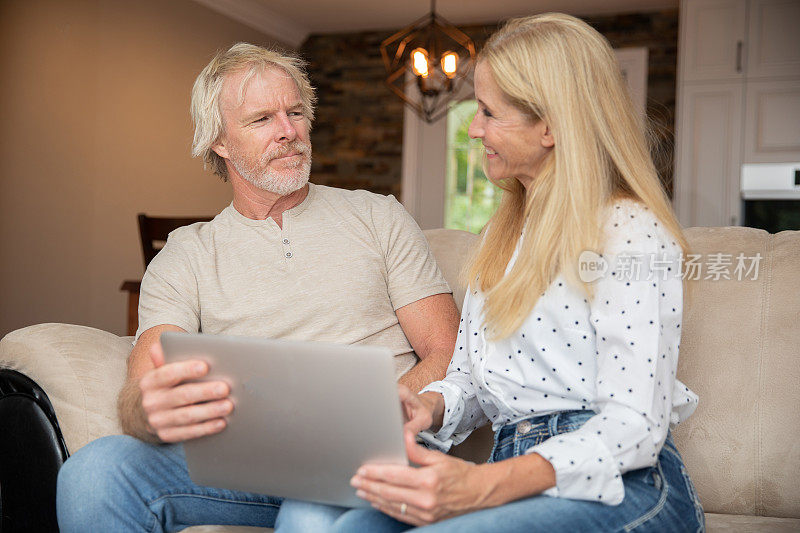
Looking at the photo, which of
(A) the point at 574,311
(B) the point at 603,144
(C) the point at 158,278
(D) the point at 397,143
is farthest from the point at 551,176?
(D) the point at 397,143

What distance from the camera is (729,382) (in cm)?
154

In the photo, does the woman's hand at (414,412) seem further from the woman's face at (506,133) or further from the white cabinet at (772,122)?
the white cabinet at (772,122)

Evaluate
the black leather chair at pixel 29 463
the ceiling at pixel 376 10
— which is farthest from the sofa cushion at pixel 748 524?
the ceiling at pixel 376 10

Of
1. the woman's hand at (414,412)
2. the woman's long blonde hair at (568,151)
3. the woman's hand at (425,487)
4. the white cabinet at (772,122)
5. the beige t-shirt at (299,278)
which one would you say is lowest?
the woman's hand at (425,487)

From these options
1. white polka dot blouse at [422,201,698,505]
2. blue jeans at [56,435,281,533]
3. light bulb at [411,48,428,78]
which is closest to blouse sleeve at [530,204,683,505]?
white polka dot blouse at [422,201,698,505]

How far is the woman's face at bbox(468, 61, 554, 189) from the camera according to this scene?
47.3 inches

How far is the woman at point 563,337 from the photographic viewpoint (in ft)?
3.31

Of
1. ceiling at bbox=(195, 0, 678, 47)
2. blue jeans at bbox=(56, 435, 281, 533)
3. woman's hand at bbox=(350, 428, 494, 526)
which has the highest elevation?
ceiling at bbox=(195, 0, 678, 47)

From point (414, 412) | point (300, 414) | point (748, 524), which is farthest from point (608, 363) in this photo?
point (748, 524)

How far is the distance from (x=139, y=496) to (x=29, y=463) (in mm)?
264

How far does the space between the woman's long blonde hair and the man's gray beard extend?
0.66 meters

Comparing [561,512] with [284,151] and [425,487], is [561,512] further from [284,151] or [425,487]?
[284,151]

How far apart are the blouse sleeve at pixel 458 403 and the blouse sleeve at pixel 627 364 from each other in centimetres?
27

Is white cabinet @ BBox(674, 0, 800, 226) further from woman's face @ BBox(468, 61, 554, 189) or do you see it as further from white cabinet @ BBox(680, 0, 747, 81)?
woman's face @ BBox(468, 61, 554, 189)
